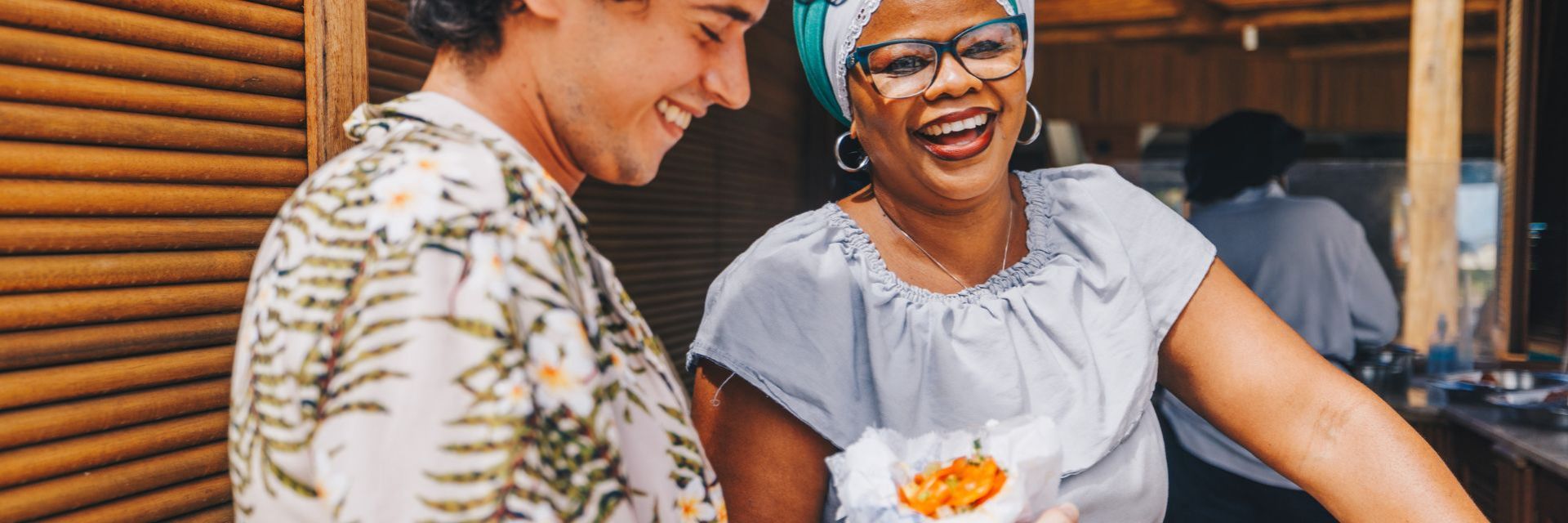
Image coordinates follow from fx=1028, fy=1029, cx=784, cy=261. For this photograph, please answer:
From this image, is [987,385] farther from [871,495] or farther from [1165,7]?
[1165,7]

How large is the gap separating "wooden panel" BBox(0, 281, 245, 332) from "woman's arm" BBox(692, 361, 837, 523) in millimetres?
671

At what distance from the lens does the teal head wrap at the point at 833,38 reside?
160cm

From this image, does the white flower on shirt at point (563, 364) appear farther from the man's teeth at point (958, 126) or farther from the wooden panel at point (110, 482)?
the man's teeth at point (958, 126)

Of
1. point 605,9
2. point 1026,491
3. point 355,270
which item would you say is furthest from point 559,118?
point 1026,491

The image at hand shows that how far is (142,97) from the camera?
121cm

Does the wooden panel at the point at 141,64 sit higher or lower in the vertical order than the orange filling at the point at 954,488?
higher

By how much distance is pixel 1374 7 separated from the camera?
22.6ft

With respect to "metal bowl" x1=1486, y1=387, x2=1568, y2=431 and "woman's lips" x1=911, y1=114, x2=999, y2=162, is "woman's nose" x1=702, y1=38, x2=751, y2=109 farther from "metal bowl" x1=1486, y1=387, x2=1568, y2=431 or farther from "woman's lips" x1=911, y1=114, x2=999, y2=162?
"metal bowl" x1=1486, y1=387, x2=1568, y2=431

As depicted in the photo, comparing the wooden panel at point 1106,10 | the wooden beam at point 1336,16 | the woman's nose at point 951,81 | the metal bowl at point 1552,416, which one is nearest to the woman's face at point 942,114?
the woman's nose at point 951,81

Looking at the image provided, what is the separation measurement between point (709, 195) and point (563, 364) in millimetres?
4233

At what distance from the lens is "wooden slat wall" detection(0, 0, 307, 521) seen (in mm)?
1060

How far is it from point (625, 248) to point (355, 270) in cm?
326

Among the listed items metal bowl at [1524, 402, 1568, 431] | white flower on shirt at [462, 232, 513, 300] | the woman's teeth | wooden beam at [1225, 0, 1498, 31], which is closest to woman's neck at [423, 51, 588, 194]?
the woman's teeth

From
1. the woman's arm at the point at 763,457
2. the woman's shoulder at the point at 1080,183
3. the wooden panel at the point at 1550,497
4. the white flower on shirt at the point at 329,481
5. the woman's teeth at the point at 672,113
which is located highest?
the woman's teeth at the point at 672,113
